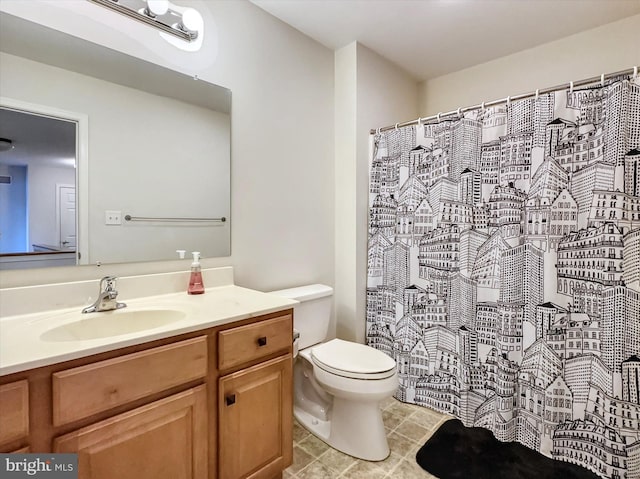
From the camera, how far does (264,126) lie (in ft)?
6.34

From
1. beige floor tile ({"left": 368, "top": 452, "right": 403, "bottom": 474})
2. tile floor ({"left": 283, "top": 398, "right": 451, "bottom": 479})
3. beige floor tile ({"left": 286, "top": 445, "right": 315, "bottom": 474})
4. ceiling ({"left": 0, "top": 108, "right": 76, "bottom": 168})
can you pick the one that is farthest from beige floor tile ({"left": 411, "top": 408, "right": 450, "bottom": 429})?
ceiling ({"left": 0, "top": 108, "right": 76, "bottom": 168})

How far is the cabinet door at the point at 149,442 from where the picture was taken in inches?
35.5

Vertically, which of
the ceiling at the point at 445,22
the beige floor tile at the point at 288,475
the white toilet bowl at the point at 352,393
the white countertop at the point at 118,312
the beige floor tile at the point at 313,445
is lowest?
the beige floor tile at the point at 313,445

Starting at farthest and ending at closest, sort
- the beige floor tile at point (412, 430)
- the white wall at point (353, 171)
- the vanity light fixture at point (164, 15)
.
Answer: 1. the white wall at point (353, 171)
2. the beige floor tile at point (412, 430)
3. the vanity light fixture at point (164, 15)

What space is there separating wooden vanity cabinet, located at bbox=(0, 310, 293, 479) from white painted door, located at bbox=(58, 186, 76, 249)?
632 mm

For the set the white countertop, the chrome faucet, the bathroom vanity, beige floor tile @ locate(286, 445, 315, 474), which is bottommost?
beige floor tile @ locate(286, 445, 315, 474)

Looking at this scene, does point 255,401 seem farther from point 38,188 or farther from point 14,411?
point 38,188

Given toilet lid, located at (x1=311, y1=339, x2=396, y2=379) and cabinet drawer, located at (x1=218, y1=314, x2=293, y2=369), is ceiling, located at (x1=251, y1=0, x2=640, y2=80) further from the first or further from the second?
toilet lid, located at (x1=311, y1=339, x2=396, y2=379)

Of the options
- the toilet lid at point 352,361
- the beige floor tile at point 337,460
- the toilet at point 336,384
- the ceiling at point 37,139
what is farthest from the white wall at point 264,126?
the beige floor tile at point 337,460

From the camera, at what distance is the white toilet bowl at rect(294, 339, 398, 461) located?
1596 mm

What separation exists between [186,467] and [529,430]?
5.51 feet

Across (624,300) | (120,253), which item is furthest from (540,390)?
(120,253)

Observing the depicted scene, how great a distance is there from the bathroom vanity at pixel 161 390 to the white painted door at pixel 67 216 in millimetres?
282

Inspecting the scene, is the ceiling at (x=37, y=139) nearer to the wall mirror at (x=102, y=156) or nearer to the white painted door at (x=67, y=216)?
the wall mirror at (x=102, y=156)
